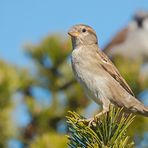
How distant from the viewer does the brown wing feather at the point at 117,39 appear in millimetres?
13361

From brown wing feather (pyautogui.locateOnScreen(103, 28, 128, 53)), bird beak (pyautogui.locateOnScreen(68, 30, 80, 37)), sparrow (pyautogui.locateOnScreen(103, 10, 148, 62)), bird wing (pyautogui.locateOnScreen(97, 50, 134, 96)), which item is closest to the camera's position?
bird wing (pyautogui.locateOnScreen(97, 50, 134, 96))

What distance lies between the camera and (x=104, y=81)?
203 inches

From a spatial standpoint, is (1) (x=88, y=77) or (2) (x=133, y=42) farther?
(2) (x=133, y=42)

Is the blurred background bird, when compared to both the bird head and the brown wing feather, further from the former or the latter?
the bird head

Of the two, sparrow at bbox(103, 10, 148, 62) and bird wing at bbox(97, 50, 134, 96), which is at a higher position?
sparrow at bbox(103, 10, 148, 62)

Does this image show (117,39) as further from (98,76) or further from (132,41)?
(98,76)

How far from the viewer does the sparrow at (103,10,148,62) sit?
42.3 ft

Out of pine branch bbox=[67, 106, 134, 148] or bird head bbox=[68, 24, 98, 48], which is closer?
pine branch bbox=[67, 106, 134, 148]

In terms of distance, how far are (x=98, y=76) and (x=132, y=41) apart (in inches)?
339

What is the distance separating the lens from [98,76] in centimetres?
512

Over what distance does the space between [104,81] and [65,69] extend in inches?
73.3

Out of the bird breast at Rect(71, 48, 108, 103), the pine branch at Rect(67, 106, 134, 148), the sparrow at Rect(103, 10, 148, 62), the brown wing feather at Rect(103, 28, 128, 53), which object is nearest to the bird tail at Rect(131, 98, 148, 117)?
the bird breast at Rect(71, 48, 108, 103)

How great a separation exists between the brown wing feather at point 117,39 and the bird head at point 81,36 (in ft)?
25.0

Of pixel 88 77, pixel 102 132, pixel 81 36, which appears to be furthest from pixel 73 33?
pixel 102 132
